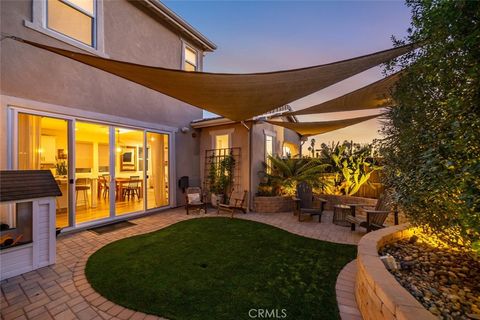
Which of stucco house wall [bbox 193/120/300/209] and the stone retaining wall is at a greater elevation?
stucco house wall [bbox 193/120/300/209]

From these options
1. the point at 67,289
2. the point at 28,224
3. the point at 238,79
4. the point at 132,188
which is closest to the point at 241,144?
the point at 238,79

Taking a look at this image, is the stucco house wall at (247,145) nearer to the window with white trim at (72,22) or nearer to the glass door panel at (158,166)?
the glass door panel at (158,166)

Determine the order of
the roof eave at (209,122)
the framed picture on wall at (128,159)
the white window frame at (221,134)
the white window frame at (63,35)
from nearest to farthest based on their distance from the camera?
the white window frame at (63,35) → the roof eave at (209,122) → the white window frame at (221,134) → the framed picture on wall at (128,159)

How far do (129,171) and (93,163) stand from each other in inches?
60.9

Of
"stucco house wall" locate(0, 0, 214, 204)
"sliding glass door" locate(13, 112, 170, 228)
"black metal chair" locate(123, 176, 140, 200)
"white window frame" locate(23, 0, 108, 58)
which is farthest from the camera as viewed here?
"black metal chair" locate(123, 176, 140, 200)

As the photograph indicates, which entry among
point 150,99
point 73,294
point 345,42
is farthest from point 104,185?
point 345,42

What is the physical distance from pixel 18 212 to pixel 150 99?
4685 mm

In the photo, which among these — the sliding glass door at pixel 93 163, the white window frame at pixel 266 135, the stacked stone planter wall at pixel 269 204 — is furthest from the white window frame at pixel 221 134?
the stacked stone planter wall at pixel 269 204

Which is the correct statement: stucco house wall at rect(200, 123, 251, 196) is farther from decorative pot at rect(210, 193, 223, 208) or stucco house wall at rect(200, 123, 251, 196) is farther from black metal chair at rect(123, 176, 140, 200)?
black metal chair at rect(123, 176, 140, 200)

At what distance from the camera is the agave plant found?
7340 mm

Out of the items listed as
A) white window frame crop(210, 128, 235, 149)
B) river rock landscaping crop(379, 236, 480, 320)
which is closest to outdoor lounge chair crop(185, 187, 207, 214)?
white window frame crop(210, 128, 235, 149)

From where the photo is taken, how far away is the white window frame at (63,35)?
4.41 m

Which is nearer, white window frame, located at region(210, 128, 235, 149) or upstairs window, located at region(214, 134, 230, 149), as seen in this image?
white window frame, located at region(210, 128, 235, 149)

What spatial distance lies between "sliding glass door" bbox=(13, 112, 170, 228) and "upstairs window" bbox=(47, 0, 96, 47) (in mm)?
2123
